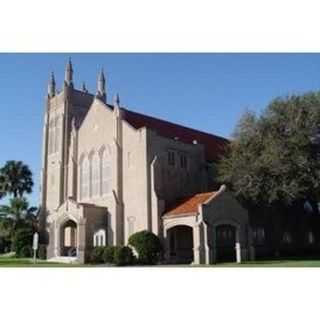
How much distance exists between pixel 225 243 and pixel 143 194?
8.14 m

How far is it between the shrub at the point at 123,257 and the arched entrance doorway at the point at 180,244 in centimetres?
370

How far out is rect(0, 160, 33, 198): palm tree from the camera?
57794 mm

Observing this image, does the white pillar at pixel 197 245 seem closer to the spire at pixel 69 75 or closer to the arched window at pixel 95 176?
the arched window at pixel 95 176

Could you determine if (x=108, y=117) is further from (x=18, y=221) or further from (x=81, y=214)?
(x=18, y=221)

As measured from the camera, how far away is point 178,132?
4572 centimetres

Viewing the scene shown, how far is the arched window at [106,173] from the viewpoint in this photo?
1587 inches

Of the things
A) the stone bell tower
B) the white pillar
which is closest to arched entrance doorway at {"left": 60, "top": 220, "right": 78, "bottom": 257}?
the stone bell tower

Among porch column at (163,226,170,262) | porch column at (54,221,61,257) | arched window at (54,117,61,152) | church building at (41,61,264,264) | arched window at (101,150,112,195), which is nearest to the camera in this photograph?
Answer: church building at (41,61,264,264)

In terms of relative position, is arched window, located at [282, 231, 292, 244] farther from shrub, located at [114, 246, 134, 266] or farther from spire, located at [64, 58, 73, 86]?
spire, located at [64, 58, 73, 86]

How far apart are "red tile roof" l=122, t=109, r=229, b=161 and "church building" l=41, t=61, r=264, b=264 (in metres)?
0.14

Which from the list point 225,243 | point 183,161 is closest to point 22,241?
point 183,161

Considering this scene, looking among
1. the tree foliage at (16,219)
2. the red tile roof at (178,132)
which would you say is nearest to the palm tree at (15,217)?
the tree foliage at (16,219)
